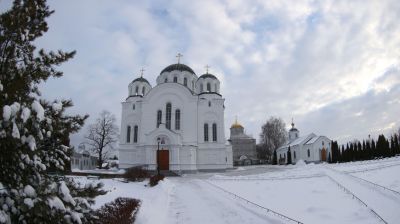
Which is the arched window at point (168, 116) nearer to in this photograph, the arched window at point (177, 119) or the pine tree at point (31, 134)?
the arched window at point (177, 119)

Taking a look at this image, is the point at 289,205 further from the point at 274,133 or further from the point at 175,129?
the point at 274,133

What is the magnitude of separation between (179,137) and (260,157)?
54.7 metres

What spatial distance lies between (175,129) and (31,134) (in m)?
32.2

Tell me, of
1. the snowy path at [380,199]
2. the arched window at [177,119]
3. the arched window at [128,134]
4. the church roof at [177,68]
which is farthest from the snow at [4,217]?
the church roof at [177,68]

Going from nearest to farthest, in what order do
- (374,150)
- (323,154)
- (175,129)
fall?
(374,150)
(175,129)
(323,154)

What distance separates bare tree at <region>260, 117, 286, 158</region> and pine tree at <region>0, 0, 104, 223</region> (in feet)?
213

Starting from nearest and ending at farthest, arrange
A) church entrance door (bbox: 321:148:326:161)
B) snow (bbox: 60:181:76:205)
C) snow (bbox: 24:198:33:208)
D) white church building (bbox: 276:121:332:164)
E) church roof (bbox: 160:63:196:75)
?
1. snow (bbox: 24:198:33:208)
2. snow (bbox: 60:181:76:205)
3. church roof (bbox: 160:63:196:75)
4. white church building (bbox: 276:121:332:164)
5. church entrance door (bbox: 321:148:326:161)

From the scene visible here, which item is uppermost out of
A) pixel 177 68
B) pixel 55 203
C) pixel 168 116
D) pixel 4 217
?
pixel 177 68

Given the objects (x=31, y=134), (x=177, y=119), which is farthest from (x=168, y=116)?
(x=31, y=134)

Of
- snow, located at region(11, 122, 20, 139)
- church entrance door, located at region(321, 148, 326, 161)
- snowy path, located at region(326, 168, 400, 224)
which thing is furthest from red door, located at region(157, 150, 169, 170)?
snow, located at region(11, 122, 20, 139)

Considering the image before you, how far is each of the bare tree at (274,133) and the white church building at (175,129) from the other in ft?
105

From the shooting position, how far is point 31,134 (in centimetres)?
340

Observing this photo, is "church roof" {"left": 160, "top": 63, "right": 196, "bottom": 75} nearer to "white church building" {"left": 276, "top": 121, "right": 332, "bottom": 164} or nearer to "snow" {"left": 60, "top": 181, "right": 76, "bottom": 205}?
"white church building" {"left": 276, "top": 121, "right": 332, "bottom": 164}

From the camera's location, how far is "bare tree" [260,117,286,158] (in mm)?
66938
